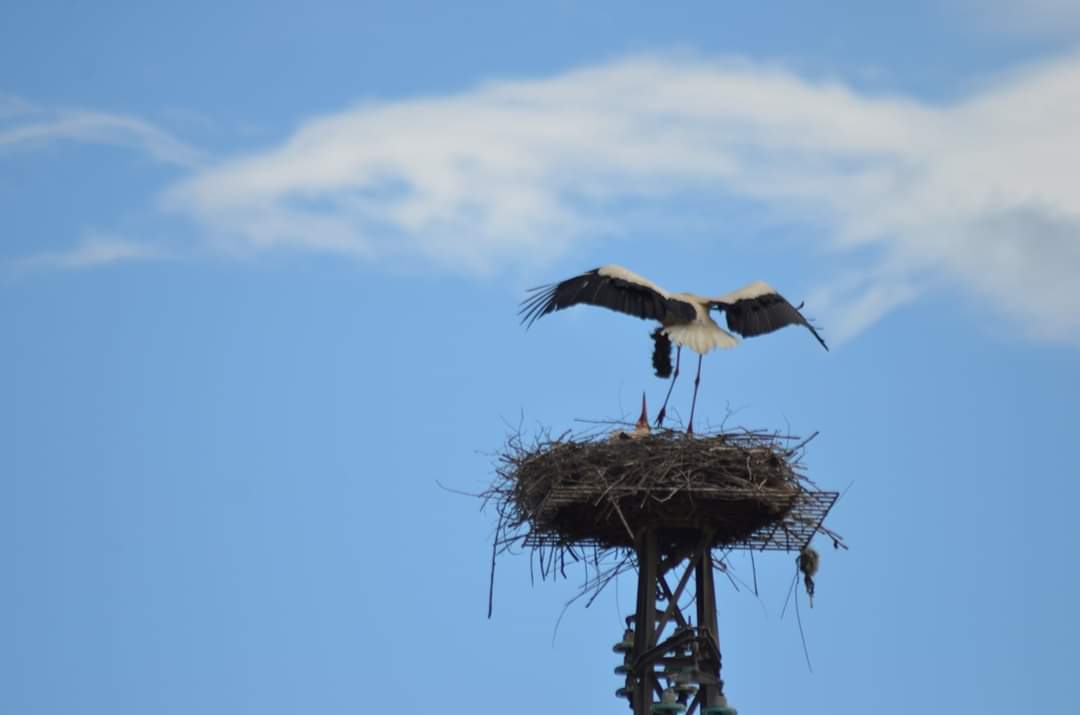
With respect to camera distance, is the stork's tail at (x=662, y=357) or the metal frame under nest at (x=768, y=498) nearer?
the metal frame under nest at (x=768, y=498)

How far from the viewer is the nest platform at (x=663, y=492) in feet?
80.5

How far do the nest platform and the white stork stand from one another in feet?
6.54

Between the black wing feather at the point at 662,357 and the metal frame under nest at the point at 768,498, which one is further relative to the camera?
the black wing feather at the point at 662,357

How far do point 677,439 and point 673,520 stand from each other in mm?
809

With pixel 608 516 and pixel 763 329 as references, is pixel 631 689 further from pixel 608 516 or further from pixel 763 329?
pixel 763 329

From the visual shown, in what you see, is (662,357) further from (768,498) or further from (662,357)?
(768,498)

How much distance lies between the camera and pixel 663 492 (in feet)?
80.7

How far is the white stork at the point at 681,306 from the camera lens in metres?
27.0

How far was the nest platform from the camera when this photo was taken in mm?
24531

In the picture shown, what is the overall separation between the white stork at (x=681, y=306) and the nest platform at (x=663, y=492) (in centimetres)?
199

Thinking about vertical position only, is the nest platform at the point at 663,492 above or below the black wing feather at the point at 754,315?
below

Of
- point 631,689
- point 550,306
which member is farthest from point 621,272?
point 631,689

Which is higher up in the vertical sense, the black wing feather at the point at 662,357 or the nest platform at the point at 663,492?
the black wing feather at the point at 662,357

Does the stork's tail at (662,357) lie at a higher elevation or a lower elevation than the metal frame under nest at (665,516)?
higher
